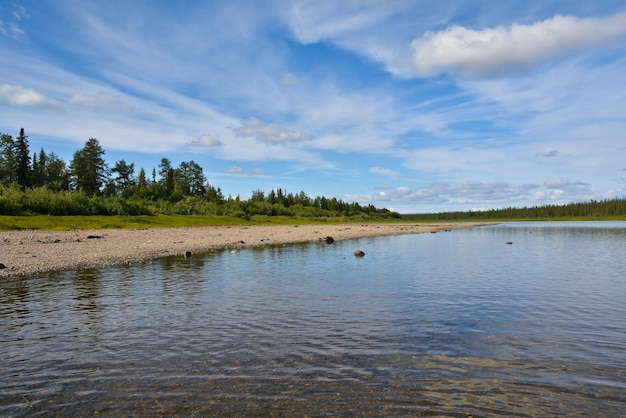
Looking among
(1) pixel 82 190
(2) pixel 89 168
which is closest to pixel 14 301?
(1) pixel 82 190

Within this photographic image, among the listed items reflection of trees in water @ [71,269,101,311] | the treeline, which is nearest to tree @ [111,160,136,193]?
the treeline

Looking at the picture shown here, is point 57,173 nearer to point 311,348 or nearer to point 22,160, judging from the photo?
point 22,160

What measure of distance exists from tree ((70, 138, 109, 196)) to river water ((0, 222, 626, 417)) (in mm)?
141896

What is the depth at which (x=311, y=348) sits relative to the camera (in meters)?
13.3

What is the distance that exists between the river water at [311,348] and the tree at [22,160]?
13214 centimetres

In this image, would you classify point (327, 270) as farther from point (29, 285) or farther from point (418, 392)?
point (418, 392)

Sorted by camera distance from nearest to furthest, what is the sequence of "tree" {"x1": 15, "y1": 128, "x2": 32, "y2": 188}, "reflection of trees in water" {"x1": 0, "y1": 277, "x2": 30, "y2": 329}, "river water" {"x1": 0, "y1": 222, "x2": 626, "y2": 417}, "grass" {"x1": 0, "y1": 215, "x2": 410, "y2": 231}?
"river water" {"x1": 0, "y1": 222, "x2": 626, "y2": 417} < "reflection of trees in water" {"x1": 0, "y1": 277, "x2": 30, "y2": 329} < "grass" {"x1": 0, "y1": 215, "x2": 410, "y2": 231} < "tree" {"x1": 15, "y1": 128, "x2": 32, "y2": 188}

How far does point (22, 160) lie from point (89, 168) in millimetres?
21272

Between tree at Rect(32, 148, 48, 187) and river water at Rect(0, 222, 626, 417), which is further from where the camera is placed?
tree at Rect(32, 148, 48, 187)

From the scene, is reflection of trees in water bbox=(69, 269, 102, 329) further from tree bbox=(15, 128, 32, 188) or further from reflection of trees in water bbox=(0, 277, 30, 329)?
tree bbox=(15, 128, 32, 188)

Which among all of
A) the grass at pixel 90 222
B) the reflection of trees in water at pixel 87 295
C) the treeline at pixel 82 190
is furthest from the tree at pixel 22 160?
the reflection of trees in water at pixel 87 295

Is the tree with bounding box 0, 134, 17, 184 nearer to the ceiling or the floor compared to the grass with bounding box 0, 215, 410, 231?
nearer to the ceiling

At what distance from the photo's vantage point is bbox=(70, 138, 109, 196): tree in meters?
151

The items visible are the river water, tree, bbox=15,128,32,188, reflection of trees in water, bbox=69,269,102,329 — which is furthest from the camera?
tree, bbox=15,128,32,188
